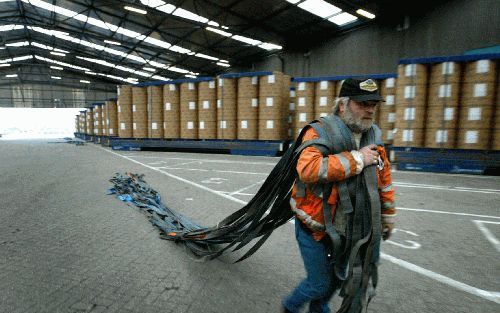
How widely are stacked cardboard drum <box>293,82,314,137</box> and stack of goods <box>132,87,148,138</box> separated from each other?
25.4 feet

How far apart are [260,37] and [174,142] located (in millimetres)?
9566

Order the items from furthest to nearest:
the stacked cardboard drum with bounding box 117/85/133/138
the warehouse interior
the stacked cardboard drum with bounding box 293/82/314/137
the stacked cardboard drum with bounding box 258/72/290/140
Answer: the stacked cardboard drum with bounding box 117/85/133/138 → the stacked cardboard drum with bounding box 258/72/290/140 → the stacked cardboard drum with bounding box 293/82/314/137 → the warehouse interior

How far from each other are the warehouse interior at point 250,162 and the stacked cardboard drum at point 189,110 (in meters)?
0.06

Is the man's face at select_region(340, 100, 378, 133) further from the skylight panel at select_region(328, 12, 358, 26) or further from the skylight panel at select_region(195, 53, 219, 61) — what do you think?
the skylight panel at select_region(195, 53, 219, 61)

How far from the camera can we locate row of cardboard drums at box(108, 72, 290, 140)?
1129 centimetres

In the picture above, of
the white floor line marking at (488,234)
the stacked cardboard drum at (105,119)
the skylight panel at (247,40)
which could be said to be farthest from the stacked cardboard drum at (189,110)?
the white floor line marking at (488,234)

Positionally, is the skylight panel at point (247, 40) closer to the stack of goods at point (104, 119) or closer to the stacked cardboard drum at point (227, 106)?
the stacked cardboard drum at point (227, 106)

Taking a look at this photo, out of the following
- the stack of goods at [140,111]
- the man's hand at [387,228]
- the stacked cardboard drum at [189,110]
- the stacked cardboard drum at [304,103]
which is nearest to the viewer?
the man's hand at [387,228]

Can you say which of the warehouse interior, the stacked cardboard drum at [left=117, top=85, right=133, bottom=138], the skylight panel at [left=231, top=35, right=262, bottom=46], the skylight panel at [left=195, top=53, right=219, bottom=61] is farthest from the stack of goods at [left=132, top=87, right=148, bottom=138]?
the skylight panel at [left=195, top=53, right=219, bottom=61]

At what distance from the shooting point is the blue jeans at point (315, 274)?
5.40ft

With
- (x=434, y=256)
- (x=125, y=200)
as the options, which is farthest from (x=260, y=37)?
(x=434, y=256)

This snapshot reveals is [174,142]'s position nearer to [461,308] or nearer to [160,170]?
[160,170]

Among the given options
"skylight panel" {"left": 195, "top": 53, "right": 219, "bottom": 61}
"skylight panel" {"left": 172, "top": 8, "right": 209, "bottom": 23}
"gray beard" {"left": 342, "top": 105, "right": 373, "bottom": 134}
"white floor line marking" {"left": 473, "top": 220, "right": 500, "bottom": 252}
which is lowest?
"white floor line marking" {"left": 473, "top": 220, "right": 500, "bottom": 252}

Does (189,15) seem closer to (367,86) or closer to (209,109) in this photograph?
(209,109)
